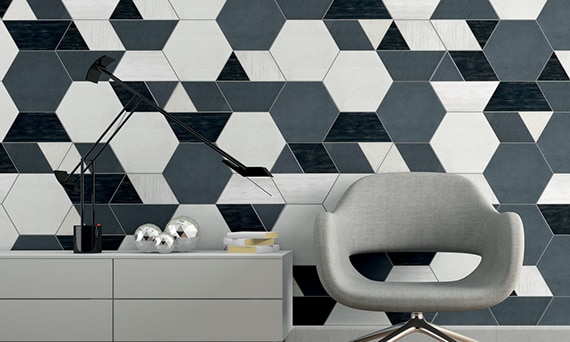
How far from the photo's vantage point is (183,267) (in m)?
2.85

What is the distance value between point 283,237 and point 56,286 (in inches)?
40.5

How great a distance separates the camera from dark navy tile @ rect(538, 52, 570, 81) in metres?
3.26

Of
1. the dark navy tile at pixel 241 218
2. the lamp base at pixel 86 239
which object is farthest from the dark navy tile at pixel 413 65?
the lamp base at pixel 86 239

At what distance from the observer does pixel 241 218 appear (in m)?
3.31

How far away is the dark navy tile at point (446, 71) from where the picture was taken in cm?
328

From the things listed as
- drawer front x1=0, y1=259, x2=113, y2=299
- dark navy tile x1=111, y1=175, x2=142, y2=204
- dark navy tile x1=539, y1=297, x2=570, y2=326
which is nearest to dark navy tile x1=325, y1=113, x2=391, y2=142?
dark navy tile x1=111, y1=175, x2=142, y2=204

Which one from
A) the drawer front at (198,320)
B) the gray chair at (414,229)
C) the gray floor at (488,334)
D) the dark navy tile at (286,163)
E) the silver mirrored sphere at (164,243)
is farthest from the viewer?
the dark navy tile at (286,163)

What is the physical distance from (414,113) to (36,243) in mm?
1885

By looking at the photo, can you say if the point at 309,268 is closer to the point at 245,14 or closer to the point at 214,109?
the point at 214,109

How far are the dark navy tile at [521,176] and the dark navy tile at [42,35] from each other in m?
2.16

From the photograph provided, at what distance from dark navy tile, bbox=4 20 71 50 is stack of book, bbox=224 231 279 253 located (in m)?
1.29

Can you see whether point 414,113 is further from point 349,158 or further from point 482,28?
point 482,28

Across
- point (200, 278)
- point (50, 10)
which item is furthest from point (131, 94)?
point (200, 278)

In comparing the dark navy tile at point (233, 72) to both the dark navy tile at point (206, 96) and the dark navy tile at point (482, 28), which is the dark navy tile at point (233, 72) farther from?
the dark navy tile at point (482, 28)
